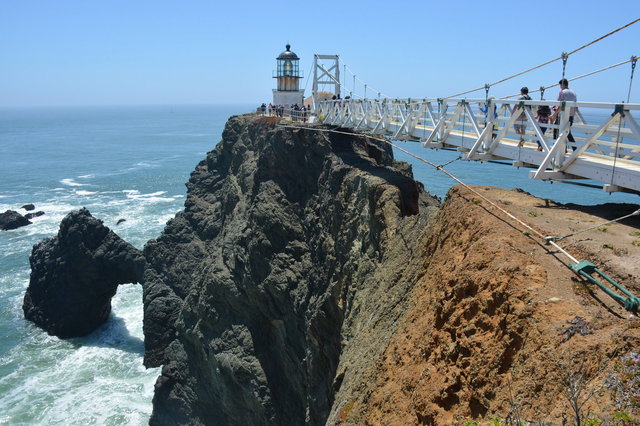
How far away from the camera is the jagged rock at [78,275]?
110 feet

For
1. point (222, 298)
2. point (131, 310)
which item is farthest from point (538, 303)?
point (131, 310)

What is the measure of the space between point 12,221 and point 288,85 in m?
31.0

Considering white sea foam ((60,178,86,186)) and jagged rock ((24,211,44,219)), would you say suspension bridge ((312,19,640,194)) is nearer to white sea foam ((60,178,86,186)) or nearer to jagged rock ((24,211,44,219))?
jagged rock ((24,211,44,219))

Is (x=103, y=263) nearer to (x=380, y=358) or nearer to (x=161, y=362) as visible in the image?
(x=161, y=362)

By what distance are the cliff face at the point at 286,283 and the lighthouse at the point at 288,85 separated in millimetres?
8253

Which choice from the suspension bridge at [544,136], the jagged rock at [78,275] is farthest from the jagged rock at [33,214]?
the suspension bridge at [544,136]

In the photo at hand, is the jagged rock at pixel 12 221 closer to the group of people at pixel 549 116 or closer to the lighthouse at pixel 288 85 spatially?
the lighthouse at pixel 288 85

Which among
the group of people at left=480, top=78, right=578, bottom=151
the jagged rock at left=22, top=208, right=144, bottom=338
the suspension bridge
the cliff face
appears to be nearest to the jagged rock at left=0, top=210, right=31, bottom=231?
the jagged rock at left=22, top=208, right=144, bottom=338

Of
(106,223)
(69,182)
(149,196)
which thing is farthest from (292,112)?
(69,182)

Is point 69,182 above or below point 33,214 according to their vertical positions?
above

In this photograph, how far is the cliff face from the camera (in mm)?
17344

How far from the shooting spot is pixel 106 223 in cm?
5034

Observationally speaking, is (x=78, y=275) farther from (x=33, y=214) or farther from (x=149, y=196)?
(x=149, y=196)

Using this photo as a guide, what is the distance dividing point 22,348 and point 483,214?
30139 mm
